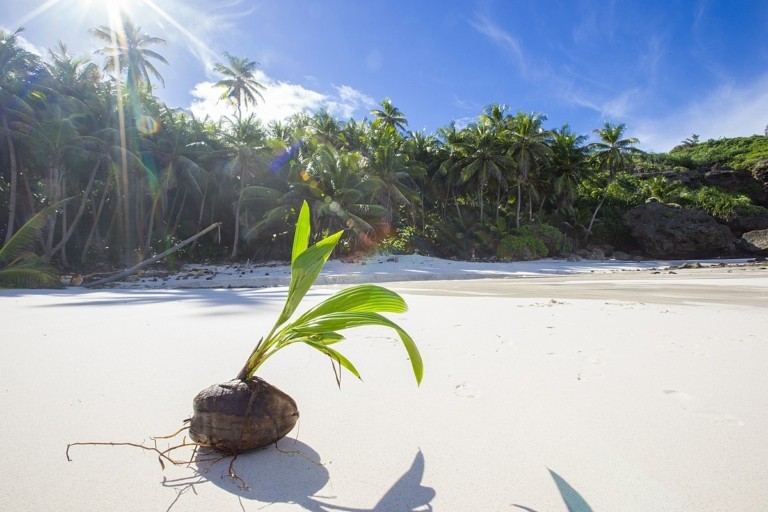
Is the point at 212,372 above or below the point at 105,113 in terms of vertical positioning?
below

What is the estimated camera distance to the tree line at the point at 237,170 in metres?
17.0

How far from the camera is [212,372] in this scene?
2232 millimetres

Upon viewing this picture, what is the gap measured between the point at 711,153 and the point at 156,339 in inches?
2589

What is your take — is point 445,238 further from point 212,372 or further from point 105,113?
point 212,372

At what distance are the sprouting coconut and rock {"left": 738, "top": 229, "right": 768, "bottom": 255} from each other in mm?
35680

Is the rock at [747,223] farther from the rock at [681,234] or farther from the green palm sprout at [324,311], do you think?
the green palm sprout at [324,311]

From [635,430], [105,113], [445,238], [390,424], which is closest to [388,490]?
[390,424]

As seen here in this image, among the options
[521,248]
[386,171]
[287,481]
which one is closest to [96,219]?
[386,171]

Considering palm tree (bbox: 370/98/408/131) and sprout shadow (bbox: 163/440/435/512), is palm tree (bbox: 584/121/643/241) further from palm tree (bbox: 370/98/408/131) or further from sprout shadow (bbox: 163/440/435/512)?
sprout shadow (bbox: 163/440/435/512)

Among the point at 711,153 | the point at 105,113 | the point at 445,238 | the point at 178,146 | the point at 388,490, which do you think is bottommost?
the point at 388,490

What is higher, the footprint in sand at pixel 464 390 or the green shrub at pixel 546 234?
the green shrub at pixel 546 234

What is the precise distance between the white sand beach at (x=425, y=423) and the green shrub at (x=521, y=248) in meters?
22.0

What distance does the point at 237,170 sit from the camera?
22.4m

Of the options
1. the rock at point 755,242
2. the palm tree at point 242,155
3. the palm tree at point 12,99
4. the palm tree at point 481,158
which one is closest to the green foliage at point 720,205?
the rock at point 755,242
